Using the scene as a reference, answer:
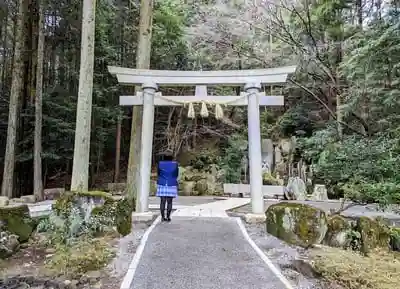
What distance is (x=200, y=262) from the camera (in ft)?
14.0

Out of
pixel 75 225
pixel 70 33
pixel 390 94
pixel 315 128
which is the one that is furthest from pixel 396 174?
pixel 70 33

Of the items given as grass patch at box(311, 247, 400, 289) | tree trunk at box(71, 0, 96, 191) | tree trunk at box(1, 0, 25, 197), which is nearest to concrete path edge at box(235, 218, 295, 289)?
grass patch at box(311, 247, 400, 289)

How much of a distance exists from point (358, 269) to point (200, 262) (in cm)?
184

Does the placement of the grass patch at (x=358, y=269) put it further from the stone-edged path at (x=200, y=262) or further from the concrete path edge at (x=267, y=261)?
the stone-edged path at (x=200, y=262)

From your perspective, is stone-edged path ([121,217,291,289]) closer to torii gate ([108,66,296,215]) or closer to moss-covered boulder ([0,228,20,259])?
torii gate ([108,66,296,215])

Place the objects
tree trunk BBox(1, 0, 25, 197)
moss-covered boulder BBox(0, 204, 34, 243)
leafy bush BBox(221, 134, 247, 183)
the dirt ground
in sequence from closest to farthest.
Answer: the dirt ground
moss-covered boulder BBox(0, 204, 34, 243)
tree trunk BBox(1, 0, 25, 197)
leafy bush BBox(221, 134, 247, 183)

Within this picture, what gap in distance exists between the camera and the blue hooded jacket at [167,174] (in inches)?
257

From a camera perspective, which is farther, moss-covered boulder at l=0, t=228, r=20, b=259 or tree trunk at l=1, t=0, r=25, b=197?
tree trunk at l=1, t=0, r=25, b=197

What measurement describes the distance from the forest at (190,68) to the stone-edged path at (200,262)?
547 cm

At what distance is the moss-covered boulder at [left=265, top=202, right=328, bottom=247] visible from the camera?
16.6ft

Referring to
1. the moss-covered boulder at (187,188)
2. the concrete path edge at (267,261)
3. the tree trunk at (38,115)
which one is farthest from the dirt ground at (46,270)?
the moss-covered boulder at (187,188)

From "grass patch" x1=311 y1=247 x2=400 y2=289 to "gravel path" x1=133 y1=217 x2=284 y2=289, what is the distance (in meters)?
0.64

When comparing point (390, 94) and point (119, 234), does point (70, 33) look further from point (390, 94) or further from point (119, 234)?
point (390, 94)

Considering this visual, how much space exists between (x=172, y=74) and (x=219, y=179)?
8.33 m
